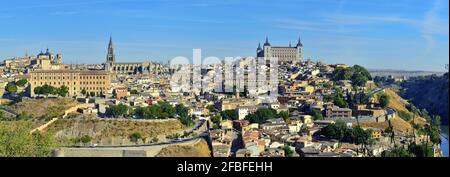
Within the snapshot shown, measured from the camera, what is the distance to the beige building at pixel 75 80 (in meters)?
12.2

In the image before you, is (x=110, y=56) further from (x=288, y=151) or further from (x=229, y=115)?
(x=288, y=151)

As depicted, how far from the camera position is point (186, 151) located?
6695 millimetres

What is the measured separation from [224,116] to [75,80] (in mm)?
4383

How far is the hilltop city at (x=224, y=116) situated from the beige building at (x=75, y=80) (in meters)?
0.02

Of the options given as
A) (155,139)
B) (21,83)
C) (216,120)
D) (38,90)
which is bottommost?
(155,139)

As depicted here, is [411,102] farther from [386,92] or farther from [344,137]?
[344,137]

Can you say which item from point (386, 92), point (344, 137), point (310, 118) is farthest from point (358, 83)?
point (344, 137)

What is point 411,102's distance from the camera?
10859mm

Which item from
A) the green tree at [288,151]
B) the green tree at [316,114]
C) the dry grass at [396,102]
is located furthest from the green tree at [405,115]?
the green tree at [288,151]

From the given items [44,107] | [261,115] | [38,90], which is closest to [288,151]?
[261,115]

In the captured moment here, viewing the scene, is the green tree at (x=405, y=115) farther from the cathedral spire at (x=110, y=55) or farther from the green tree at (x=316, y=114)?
the cathedral spire at (x=110, y=55)

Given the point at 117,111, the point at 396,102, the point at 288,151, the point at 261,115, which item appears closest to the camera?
the point at 288,151

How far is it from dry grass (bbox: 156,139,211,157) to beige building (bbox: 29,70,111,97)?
231 inches
